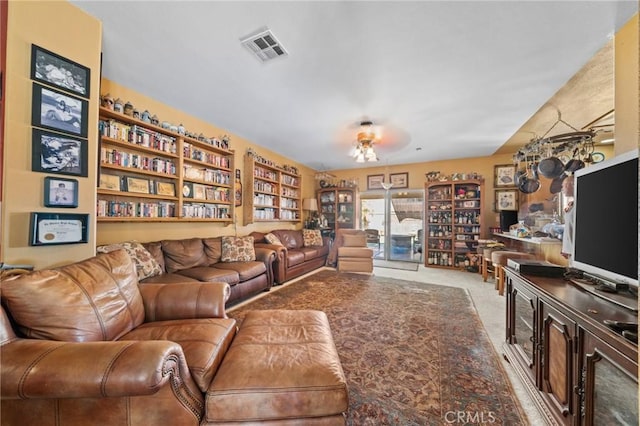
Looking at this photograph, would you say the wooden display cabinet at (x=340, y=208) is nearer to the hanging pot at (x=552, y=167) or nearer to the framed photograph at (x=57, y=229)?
the hanging pot at (x=552, y=167)

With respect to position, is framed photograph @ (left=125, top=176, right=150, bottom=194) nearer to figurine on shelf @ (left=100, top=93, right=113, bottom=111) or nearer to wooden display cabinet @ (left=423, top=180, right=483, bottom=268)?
figurine on shelf @ (left=100, top=93, right=113, bottom=111)

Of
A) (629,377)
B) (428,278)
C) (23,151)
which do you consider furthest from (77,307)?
(428,278)

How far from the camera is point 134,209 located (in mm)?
2707

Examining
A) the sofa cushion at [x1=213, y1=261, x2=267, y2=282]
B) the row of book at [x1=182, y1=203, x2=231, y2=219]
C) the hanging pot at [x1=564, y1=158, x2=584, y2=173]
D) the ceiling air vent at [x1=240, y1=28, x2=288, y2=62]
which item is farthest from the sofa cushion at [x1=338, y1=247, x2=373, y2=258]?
the ceiling air vent at [x1=240, y1=28, x2=288, y2=62]

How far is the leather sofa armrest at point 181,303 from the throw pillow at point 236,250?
1.82 meters

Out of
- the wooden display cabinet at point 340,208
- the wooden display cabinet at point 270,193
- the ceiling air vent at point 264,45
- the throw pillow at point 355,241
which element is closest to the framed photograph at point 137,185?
the wooden display cabinet at point 270,193

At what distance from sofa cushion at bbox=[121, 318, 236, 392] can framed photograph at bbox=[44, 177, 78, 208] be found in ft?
3.15

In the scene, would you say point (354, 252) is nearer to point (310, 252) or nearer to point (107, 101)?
point (310, 252)

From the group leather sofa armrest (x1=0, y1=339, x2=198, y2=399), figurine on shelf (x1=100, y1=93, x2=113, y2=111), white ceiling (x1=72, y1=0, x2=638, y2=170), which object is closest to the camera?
leather sofa armrest (x1=0, y1=339, x2=198, y2=399)

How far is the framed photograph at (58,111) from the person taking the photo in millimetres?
1410

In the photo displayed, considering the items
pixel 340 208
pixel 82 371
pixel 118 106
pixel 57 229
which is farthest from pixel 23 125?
pixel 340 208

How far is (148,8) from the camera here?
157cm

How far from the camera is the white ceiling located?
1560mm

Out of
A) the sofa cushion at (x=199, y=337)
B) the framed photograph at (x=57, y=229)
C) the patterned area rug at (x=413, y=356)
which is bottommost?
the patterned area rug at (x=413, y=356)
